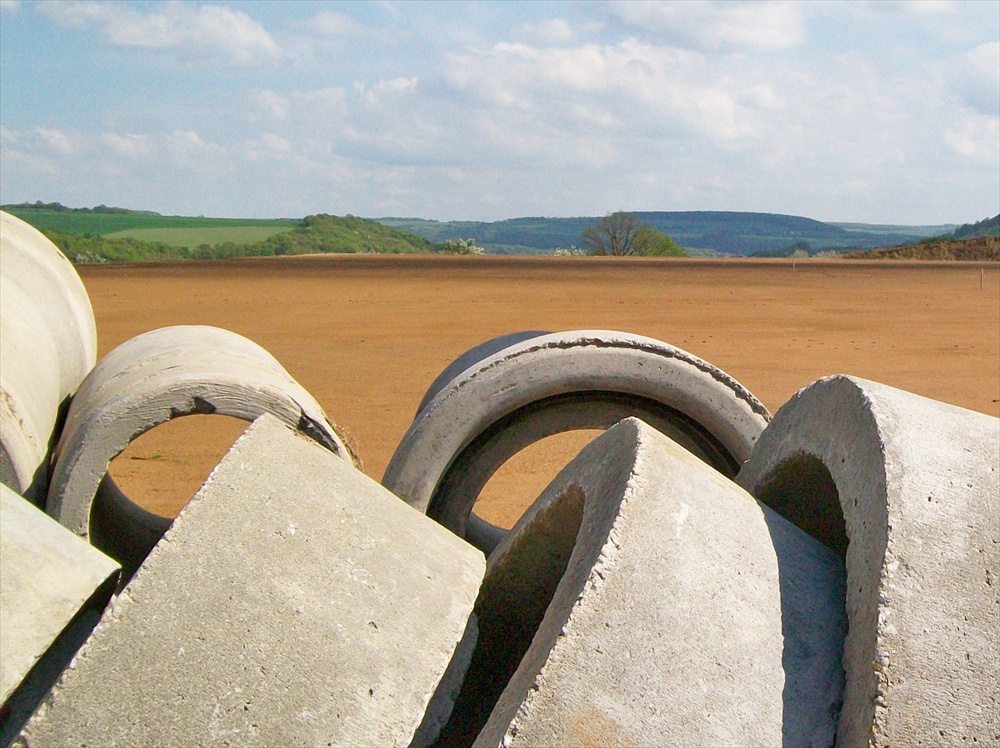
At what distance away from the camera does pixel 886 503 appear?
255cm

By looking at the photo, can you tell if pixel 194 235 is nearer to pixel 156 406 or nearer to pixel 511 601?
pixel 156 406

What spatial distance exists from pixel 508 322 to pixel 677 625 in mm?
14575

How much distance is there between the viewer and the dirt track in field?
27.8 ft

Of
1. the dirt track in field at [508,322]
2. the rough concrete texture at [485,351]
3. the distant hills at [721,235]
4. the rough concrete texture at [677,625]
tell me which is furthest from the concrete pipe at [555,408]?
the distant hills at [721,235]

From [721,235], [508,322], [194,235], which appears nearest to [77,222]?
[194,235]

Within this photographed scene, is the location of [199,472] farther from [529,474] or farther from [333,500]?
[333,500]

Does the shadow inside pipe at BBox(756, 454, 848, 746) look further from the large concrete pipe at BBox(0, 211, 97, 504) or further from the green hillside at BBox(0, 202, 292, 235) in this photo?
the green hillside at BBox(0, 202, 292, 235)

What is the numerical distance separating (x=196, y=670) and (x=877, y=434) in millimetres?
1818

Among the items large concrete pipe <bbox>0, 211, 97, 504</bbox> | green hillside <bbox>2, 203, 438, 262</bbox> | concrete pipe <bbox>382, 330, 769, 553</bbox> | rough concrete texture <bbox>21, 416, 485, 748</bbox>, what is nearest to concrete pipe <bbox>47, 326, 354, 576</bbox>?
large concrete pipe <bbox>0, 211, 97, 504</bbox>

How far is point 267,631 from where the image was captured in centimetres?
258

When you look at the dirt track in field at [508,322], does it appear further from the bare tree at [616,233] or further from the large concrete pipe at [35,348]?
the bare tree at [616,233]

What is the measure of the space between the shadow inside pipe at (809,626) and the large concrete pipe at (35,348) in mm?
2907

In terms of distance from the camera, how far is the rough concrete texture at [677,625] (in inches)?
91.0

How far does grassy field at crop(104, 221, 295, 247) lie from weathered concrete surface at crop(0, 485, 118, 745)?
206 feet
